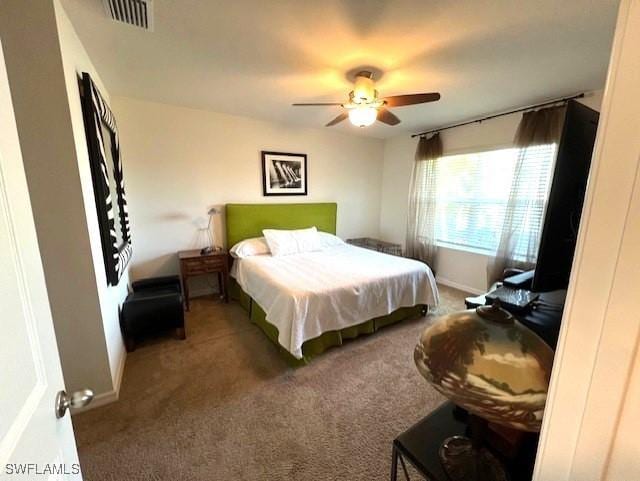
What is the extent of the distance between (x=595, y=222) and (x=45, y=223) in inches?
89.8

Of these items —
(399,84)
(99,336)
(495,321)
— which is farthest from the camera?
(399,84)

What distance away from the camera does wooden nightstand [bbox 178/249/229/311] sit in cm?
316

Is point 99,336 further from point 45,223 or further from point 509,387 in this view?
point 509,387

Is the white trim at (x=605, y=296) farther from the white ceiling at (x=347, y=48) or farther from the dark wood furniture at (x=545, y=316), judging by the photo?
the white ceiling at (x=347, y=48)

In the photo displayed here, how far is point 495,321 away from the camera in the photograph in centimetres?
67

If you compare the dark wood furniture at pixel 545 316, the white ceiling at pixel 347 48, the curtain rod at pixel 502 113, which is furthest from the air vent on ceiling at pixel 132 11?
the curtain rod at pixel 502 113

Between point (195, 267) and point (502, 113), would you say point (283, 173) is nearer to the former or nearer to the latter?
point (195, 267)

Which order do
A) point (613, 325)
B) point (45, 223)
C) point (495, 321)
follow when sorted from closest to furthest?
point (613, 325), point (495, 321), point (45, 223)

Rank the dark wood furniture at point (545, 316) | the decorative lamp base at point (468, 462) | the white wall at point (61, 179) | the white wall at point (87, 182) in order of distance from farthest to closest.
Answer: the white wall at point (87, 182) → the white wall at point (61, 179) → the dark wood furniture at point (545, 316) → the decorative lamp base at point (468, 462)

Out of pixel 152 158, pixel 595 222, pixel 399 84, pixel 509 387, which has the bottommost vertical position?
pixel 509 387

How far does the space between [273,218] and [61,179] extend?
247 centimetres

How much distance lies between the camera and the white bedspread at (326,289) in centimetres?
214

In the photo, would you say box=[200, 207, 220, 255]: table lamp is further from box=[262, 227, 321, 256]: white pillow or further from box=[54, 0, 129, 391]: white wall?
box=[54, 0, 129, 391]: white wall

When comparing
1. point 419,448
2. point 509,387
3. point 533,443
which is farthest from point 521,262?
point 509,387
